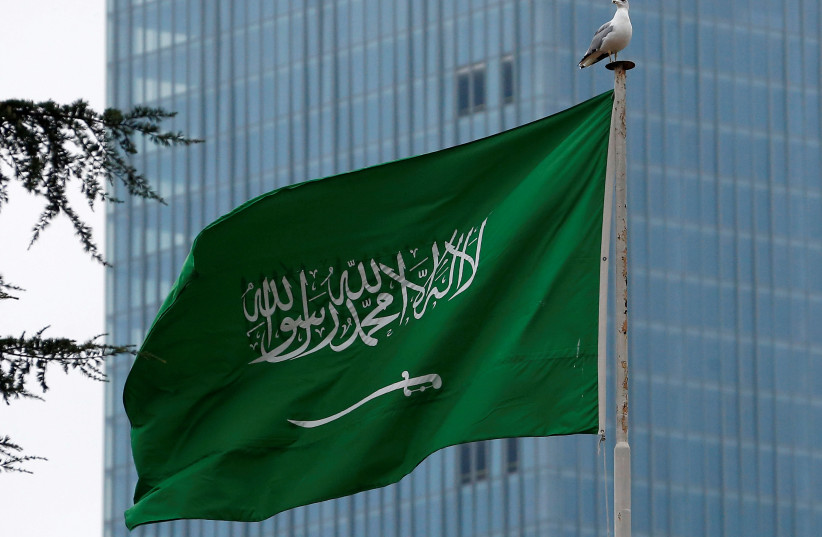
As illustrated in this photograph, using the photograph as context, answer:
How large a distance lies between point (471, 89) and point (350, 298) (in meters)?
77.0

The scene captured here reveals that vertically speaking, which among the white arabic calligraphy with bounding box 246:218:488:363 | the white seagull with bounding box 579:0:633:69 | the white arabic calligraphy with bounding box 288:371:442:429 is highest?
the white seagull with bounding box 579:0:633:69

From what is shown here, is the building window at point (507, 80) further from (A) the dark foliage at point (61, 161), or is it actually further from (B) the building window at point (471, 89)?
(A) the dark foliage at point (61, 161)

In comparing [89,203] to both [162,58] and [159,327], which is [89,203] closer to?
[159,327]

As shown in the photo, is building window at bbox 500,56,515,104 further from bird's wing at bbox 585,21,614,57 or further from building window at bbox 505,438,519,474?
bird's wing at bbox 585,21,614,57

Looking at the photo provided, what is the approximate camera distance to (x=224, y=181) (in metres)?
108

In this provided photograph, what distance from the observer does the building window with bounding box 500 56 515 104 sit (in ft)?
325

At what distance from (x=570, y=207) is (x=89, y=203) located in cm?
513

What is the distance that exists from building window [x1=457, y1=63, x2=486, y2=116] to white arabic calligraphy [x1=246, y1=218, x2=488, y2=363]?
249 ft

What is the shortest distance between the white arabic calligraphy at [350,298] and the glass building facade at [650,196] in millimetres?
69369

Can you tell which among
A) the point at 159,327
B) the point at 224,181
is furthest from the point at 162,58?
the point at 159,327

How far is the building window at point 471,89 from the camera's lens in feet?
326

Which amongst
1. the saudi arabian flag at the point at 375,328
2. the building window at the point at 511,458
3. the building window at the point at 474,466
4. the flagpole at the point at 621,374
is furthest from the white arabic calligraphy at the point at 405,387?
the building window at the point at 511,458

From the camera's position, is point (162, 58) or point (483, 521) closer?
point (483, 521)

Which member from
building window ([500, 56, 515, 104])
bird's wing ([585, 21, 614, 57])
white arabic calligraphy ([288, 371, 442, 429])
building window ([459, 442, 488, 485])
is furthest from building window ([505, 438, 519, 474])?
bird's wing ([585, 21, 614, 57])
